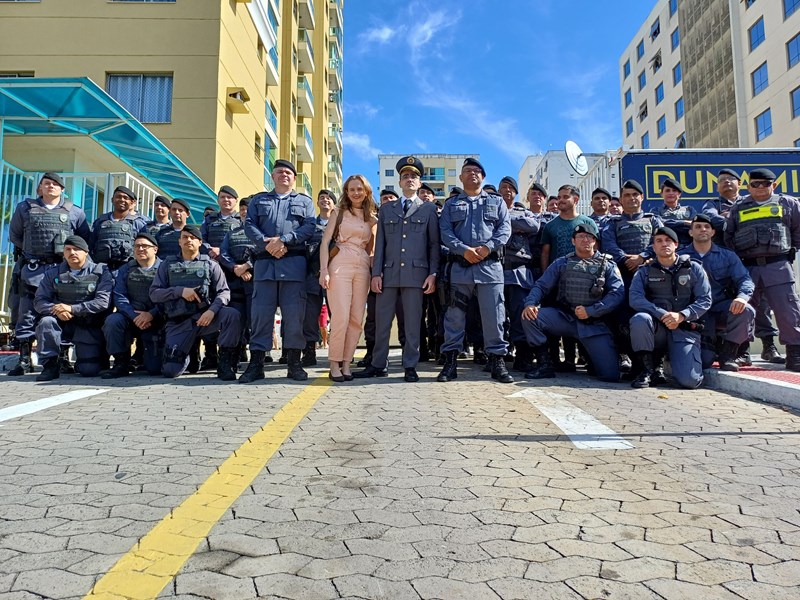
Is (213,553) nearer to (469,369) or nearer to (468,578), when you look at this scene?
(468,578)

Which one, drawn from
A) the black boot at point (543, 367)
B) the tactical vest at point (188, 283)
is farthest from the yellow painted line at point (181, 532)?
the black boot at point (543, 367)

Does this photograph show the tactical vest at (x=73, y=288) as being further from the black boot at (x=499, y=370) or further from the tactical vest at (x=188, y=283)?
the black boot at (x=499, y=370)

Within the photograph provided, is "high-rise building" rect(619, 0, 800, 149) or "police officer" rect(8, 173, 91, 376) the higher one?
"high-rise building" rect(619, 0, 800, 149)

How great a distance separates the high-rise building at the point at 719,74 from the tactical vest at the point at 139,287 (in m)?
31.5

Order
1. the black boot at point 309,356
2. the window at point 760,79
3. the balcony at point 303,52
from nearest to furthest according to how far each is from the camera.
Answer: the black boot at point 309,356, the balcony at point 303,52, the window at point 760,79

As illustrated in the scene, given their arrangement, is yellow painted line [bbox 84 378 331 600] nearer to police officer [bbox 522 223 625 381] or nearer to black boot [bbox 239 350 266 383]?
black boot [bbox 239 350 266 383]

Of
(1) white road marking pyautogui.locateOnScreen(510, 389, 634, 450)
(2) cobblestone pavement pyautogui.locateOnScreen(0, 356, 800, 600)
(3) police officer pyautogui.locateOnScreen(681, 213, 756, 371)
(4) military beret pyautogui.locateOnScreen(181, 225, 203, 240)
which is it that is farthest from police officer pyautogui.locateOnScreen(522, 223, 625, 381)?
(4) military beret pyautogui.locateOnScreen(181, 225, 203, 240)

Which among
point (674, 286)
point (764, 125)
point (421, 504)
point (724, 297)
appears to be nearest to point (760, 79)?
point (764, 125)

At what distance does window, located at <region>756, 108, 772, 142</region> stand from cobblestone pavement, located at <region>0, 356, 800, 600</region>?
106 ft

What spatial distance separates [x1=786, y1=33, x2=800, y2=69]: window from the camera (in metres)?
27.5

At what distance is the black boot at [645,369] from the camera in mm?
5410

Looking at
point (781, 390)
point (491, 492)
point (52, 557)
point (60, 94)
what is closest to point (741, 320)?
point (781, 390)

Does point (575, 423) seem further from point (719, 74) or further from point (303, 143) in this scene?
point (719, 74)

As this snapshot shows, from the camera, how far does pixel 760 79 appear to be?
30.7 metres
